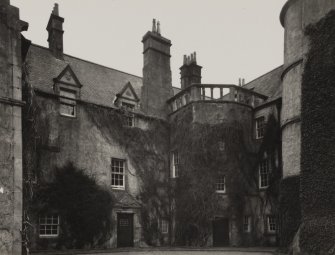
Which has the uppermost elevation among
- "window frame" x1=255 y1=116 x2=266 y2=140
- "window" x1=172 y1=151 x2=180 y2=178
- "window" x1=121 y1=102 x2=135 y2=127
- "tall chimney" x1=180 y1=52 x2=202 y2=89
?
"tall chimney" x1=180 y1=52 x2=202 y2=89

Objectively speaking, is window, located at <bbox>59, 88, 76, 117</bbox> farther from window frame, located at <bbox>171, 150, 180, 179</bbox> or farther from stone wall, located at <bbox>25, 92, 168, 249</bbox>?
window frame, located at <bbox>171, 150, 180, 179</bbox>

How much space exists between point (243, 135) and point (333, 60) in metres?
8.78

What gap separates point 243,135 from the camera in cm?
2328

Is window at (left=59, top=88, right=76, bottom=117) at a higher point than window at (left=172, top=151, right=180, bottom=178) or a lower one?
higher

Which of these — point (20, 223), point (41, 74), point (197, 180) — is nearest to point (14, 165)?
point (20, 223)

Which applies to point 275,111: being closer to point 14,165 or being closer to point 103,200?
point 103,200

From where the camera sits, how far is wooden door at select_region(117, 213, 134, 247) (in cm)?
2164

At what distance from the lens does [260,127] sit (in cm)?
2359

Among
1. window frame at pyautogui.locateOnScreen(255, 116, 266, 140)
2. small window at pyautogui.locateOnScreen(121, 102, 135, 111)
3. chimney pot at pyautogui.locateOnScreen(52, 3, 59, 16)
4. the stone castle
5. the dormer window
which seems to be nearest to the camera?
the stone castle

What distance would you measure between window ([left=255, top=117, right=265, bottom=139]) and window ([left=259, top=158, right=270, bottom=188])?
167cm

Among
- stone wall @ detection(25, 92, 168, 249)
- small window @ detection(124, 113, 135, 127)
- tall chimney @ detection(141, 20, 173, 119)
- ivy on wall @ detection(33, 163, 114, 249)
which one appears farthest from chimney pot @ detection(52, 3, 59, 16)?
ivy on wall @ detection(33, 163, 114, 249)

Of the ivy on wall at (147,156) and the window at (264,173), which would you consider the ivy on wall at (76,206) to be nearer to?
the ivy on wall at (147,156)

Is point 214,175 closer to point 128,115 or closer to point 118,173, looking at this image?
point 118,173

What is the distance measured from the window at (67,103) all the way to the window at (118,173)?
3.83m
